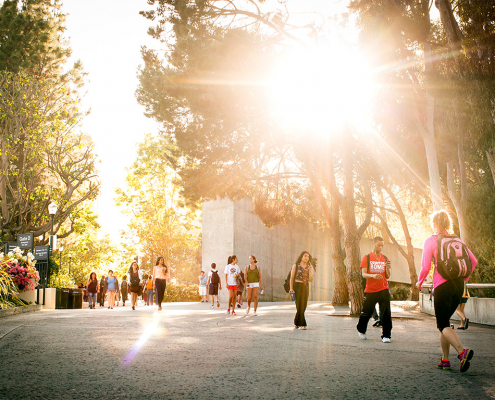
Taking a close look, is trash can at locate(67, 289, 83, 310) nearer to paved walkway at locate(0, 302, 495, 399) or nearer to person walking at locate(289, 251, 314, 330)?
paved walkway at locate(0, 302, 495, 399)

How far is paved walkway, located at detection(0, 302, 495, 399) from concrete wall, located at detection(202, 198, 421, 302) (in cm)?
1881

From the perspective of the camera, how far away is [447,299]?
18.1 ft

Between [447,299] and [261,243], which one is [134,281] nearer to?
[261,243]

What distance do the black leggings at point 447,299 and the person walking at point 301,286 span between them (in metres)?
4.98

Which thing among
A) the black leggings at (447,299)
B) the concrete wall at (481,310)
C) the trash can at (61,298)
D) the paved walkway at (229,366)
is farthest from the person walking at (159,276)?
the black leggings at (447,299)

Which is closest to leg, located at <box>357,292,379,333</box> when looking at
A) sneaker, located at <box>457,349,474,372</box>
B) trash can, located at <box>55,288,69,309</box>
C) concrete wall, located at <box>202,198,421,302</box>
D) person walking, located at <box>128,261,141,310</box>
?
sneaker, located at <box>457,349,474,372</box>

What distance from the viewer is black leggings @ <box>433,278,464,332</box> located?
548 cm

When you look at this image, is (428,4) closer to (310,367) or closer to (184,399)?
(310,367)

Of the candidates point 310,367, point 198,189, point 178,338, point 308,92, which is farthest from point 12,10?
point 310,367

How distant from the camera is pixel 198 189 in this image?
18797mm

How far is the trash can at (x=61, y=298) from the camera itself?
22272 mm

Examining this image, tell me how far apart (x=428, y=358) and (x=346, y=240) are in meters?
8.70

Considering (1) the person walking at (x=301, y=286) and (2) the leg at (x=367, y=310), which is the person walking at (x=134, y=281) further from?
(2) the leg at (x=367, y=310)

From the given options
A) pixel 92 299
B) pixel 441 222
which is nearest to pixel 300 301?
pixel 441 222
